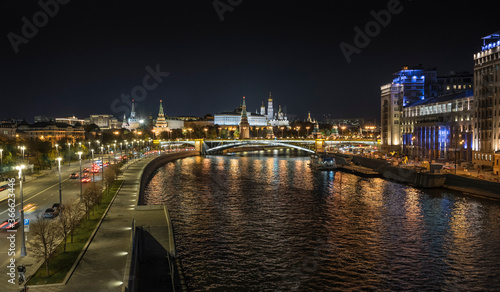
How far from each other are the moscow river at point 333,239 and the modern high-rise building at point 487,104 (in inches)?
369

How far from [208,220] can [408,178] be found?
900 inches

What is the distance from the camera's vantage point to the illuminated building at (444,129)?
1847 inches

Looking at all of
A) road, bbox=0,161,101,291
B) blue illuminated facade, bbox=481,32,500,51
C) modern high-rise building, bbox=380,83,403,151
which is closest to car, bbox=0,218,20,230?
road, bbox=0,161,101,291

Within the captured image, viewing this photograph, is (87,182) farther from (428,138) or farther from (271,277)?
(428,138)

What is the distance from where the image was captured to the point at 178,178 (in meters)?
45.3

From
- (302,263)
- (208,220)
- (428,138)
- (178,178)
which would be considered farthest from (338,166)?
(302,263)

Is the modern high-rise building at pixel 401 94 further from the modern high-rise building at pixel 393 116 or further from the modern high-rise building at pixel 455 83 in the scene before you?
the modern high-rise building at pixel 455 83

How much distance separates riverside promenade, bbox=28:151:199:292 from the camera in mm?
11164

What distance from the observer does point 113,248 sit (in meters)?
14.2

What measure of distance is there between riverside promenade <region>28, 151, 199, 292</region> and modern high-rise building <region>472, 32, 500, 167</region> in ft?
108

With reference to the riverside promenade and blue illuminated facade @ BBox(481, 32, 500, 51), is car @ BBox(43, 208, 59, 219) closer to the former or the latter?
the riverside promenade

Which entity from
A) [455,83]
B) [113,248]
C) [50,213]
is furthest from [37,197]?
[455,83]

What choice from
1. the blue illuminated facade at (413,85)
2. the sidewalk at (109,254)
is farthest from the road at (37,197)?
the blue illuminated facade at (413,85)

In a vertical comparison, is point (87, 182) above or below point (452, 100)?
below
